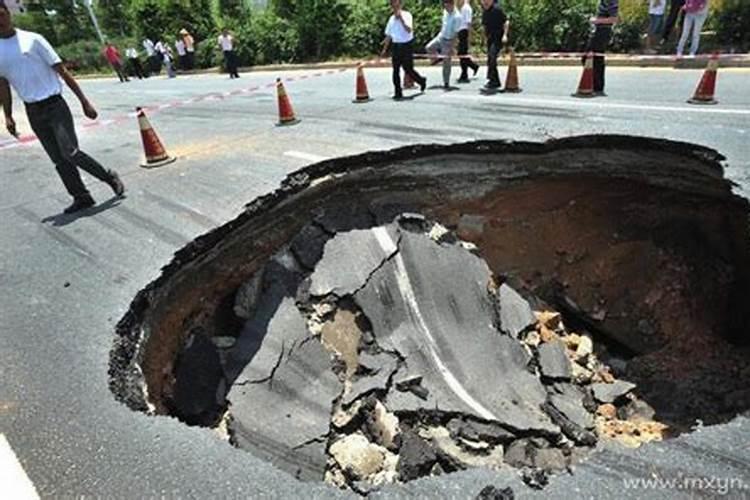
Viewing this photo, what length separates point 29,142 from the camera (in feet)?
32.8

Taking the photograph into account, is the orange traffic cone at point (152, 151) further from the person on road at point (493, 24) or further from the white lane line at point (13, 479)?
the person on road at point (493, 24)

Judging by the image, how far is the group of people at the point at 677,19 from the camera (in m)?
10.1

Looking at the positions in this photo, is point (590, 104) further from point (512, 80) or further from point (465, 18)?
point (465, 18)

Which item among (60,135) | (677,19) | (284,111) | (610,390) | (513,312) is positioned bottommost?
(610,390)

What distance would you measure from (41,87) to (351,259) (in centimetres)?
316

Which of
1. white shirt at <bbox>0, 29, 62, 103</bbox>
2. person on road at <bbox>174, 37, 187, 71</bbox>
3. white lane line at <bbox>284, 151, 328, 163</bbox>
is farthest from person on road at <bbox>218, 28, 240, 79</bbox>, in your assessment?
white shirt at <bbox>0, 29, 62, 103</bbox>

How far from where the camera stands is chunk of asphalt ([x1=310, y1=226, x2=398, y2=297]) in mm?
4992

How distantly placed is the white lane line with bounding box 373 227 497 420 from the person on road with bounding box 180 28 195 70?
81.1 feet

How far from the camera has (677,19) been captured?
12273mm

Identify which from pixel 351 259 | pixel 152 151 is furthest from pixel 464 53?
pixel 351 259

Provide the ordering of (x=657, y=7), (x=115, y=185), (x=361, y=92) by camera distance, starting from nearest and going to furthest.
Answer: (x=115, y=185) → (x=361, y=92) → (x=657, y=7)

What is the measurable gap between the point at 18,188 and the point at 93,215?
7.75 ft

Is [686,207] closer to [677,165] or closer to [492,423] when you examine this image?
[677,165]

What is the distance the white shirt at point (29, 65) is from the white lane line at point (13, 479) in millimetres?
3334
